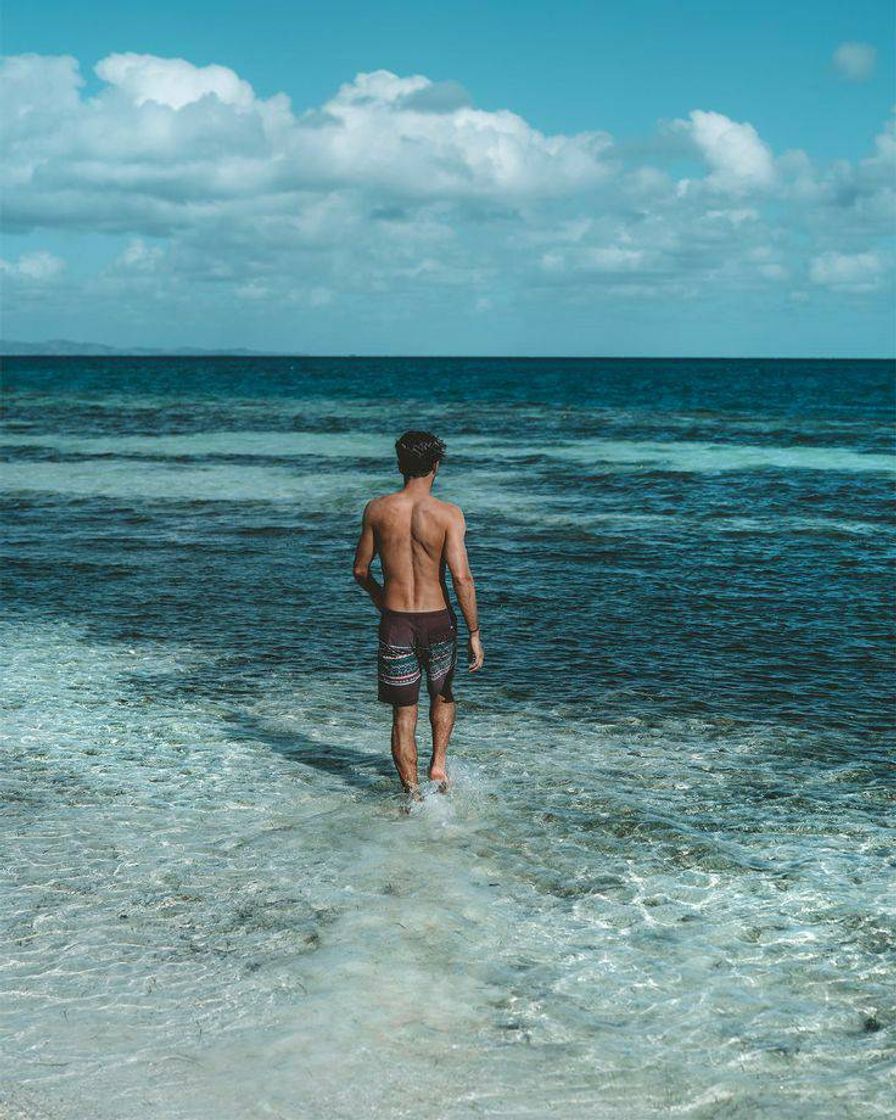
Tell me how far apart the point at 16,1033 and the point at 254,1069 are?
3.77 feet

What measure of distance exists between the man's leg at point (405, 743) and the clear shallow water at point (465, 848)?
303 millimetres

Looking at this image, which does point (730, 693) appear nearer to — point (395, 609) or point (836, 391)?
point (395, 609)

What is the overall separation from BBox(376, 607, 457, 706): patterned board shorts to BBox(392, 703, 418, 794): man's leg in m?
0.09

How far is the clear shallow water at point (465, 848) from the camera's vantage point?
16.2 feet

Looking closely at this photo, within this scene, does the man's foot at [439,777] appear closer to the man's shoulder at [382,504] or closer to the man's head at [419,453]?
the man's shoulder at [382,504]

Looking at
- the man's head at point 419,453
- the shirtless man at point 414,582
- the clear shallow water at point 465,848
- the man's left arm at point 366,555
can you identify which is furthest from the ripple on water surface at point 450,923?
the man's head at point 419,453

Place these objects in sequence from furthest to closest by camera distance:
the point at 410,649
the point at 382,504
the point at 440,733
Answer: the point at 440,733, the point at 410,649, the point at 382,504

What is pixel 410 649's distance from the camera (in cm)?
750

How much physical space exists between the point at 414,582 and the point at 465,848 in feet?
5.71

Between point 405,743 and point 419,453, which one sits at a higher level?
point 419,453

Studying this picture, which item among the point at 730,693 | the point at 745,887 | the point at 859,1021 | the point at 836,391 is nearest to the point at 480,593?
the point at 730,693

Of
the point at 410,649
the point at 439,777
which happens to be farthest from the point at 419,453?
the point at 439,777

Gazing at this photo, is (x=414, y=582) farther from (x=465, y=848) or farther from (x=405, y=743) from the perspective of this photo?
(x=465, y=848)

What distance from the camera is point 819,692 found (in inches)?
420
